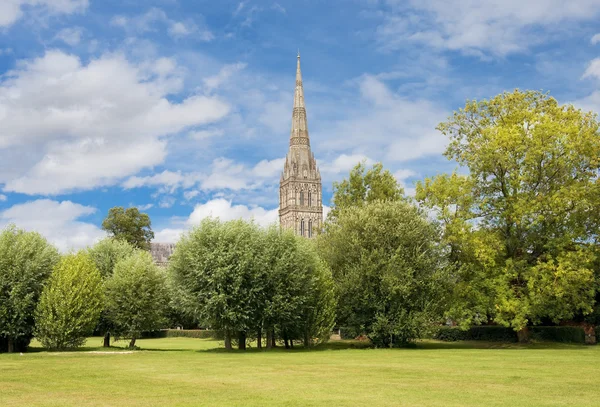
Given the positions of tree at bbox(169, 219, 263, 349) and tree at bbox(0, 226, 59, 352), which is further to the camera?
tree at bbox(0, 226, 59, 352)

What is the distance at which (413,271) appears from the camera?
168ft

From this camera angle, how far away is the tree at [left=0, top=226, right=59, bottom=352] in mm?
47438

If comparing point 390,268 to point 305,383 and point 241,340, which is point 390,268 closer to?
point 241,340

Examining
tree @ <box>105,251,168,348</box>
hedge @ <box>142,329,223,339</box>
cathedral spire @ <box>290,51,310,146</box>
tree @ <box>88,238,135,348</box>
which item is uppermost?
cathedral spire @ <box>290,51,310,146</box>

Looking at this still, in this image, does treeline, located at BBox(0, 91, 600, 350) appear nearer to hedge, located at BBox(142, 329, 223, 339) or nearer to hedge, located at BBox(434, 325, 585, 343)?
hedge, located at BBox(434, 325, 585, 343)

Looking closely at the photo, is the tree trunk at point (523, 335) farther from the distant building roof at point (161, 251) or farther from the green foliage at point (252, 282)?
the distant building roof at point (161, 251)

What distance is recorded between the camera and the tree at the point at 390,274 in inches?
1986

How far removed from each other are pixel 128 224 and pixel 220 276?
65.7 m

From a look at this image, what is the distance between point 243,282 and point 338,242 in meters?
11.0

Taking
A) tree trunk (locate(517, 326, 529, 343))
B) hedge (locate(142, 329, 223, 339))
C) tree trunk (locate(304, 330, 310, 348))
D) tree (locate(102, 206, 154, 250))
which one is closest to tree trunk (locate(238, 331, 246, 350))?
tree trunk (locate(304, 330, 310, 348))

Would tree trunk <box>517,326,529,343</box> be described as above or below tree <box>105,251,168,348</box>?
below

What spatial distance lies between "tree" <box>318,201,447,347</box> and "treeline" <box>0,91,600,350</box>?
126 mm

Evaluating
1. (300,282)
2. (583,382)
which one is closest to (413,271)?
(300,282)

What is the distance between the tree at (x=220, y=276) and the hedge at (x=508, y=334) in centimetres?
2537
